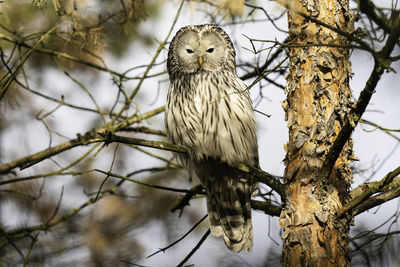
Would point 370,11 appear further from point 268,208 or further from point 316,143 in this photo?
point 268,208

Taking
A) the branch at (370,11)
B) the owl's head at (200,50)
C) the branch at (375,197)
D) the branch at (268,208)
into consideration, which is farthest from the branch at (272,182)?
the owl's head at (200,50)

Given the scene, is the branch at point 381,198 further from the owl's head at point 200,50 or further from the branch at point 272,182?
the owl's head at point 200,50

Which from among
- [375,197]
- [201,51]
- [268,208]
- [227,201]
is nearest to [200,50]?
[201,51]

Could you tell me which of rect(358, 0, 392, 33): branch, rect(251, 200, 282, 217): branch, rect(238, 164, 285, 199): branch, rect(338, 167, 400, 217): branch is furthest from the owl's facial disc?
rect(338, 167, 400, 217): branch

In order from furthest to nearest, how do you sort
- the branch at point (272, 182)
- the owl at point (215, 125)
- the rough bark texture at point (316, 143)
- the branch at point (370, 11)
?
the owl at point (215, 125) → the branch at point (272, 182) → the rough bark texture at point (316, 143) → the branch at point (370, 11)

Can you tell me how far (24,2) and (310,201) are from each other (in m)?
3.34

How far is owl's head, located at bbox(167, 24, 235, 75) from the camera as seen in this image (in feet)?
13.0

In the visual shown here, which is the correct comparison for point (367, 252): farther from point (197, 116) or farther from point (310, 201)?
point (197, 116)

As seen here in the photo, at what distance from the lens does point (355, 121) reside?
7.32 feet

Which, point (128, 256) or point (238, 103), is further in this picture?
point (128, 256)

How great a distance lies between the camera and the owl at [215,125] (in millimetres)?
3627

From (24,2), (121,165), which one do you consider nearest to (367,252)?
(121,165)

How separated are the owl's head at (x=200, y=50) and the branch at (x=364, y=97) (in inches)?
63.4

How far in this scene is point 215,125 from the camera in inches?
142
